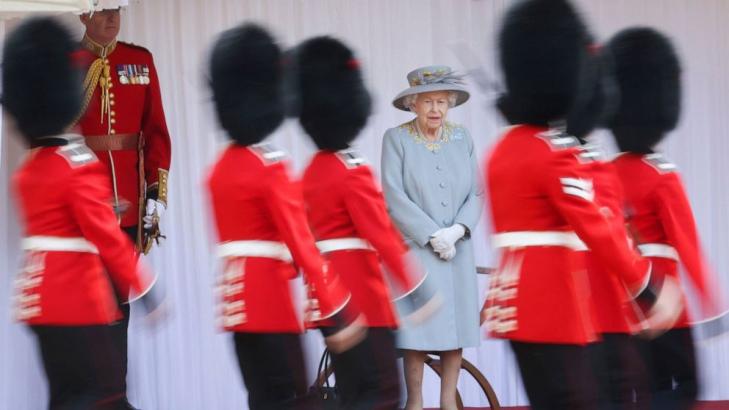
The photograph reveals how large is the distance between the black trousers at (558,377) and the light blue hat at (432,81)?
2168 millimetres

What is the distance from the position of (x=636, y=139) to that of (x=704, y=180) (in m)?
1.99

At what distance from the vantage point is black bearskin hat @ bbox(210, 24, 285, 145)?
4.02 metres

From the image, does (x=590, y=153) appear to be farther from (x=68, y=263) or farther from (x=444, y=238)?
(x=444, y=238)

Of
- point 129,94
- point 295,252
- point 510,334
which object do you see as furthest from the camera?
point 129,94

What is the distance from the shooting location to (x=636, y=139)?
4242 millimetres

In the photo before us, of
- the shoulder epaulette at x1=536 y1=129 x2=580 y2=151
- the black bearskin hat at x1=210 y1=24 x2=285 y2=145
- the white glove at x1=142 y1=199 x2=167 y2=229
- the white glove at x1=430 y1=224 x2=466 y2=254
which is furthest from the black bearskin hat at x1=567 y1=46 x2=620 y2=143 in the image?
the white glove at x1=142 y1=199 x2=167 y2=229

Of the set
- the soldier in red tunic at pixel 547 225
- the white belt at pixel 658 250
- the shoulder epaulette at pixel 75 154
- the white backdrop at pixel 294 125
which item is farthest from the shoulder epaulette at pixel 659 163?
the white backdrop at pixel 294 125

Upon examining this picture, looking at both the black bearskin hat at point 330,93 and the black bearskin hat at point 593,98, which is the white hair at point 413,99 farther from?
the black bearskin hat at point 593,98

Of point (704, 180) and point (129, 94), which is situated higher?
point (129, 94)

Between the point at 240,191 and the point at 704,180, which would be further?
the point at 704,180

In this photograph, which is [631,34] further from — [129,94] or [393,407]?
[129,94]

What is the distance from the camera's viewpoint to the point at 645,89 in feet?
14.2

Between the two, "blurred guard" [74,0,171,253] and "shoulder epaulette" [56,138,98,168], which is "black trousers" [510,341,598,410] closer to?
"shoulder epaulette" [56,138,98,168]

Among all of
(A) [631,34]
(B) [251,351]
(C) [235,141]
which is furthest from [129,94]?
(A) [631,34]
